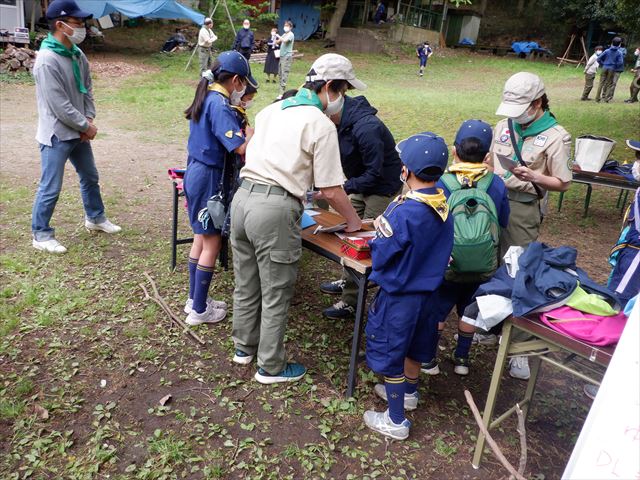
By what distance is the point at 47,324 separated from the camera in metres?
3.71

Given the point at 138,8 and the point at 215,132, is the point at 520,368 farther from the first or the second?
the point at 138,8

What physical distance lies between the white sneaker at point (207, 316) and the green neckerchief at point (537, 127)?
2.37 metres

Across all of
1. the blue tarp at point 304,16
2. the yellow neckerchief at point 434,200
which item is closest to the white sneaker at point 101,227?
the yellow neckerchief at point 434,200

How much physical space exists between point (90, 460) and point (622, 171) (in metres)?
5.96

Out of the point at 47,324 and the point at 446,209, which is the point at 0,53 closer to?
the point at 47,324

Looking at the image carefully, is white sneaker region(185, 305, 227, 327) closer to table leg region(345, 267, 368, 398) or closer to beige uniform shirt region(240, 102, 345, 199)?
table leg region(345, 267, 368, 398)

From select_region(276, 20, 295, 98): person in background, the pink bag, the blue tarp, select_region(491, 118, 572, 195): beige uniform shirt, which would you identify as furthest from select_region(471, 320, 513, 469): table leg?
the blue tarp

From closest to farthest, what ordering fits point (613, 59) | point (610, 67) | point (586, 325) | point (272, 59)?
point (586, 325)
point (613, 59)
point (610, 67)
point (272, 59)

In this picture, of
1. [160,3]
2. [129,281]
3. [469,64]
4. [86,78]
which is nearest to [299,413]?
[129,281]

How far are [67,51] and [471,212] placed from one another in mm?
3624

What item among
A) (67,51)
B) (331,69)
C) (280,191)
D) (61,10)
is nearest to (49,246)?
(67,51)

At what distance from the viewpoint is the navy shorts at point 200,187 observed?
3.54m

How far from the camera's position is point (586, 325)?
220cm

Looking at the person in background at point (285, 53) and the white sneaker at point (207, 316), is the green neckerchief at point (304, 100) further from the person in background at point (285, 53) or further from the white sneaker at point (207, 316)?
the person in background at point (285, 53)
